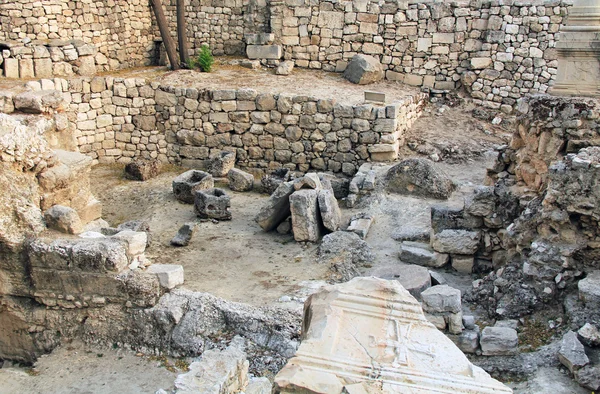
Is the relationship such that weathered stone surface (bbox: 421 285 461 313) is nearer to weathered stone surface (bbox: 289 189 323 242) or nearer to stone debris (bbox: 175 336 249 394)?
stone debris (bbox: 175 336 249 394)

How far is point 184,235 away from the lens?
10211 mm

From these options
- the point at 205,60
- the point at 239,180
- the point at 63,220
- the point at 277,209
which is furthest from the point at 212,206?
the point at 205,60

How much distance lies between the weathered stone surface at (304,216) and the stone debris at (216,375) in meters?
4.48

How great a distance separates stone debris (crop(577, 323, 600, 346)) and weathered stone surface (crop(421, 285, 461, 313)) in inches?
50.5

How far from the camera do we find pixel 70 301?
6.84 metres

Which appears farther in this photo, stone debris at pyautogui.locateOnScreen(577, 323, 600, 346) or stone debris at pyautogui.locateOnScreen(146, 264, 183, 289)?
stone debris at pyautogui.locateOnScreen(146, 264, 183, 289)

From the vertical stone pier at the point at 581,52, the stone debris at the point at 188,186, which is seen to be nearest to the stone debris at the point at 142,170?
the stone debris at the point at 188,186

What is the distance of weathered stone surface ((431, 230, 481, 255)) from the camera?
29.4ft

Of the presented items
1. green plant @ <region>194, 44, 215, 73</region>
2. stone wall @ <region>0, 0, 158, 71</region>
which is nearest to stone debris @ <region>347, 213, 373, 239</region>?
green plant @ <region>194, 44, 215, 73</region>

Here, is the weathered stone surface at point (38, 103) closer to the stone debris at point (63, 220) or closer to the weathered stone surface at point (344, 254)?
the stone debris at point (63, 220)

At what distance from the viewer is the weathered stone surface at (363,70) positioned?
14.9 m

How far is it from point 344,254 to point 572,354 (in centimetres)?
383

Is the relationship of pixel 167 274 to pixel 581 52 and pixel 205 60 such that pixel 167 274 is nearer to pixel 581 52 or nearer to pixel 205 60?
pixel 581 52

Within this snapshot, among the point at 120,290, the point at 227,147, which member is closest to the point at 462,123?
the point at 227,147
